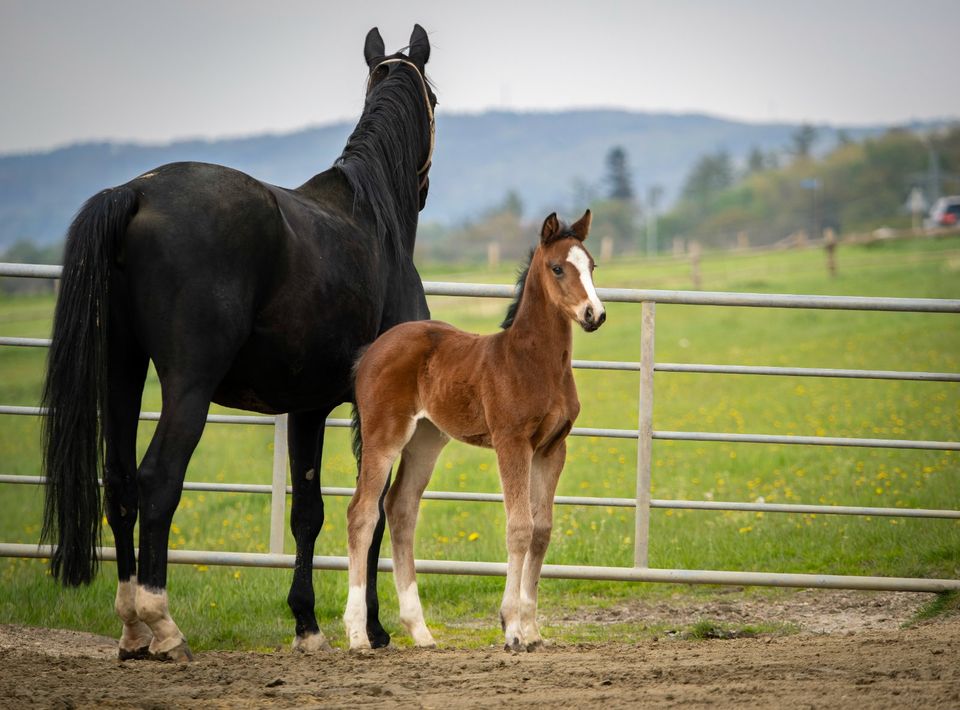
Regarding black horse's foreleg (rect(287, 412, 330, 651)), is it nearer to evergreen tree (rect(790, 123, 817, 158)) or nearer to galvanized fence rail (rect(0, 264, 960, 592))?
galvanized fence rail (rect(0, 264, 960, 592))

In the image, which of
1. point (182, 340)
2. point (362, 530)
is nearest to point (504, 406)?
point (362, 530)

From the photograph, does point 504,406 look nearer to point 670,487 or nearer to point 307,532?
point 307,532

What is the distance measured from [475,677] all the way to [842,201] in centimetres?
9324

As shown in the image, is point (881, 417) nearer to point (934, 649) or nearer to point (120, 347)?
point (934, 649)

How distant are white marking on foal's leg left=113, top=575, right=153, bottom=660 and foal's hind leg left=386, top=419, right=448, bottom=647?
106 cm

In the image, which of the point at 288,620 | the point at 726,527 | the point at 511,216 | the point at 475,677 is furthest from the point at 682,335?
the point at 511,216

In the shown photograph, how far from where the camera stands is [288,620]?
572 centimetres

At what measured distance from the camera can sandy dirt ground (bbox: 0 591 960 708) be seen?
339 centimetres

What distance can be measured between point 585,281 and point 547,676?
142 centimetres

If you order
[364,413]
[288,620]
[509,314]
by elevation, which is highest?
[509,314]

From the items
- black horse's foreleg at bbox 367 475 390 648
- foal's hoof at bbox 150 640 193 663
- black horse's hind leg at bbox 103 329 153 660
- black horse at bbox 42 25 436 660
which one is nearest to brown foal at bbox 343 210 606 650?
black horse's foreleg at bbox 367 475 390 648

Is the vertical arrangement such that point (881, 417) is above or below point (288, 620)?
above

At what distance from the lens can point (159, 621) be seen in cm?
429

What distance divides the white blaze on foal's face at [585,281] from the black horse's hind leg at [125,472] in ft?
6.01
